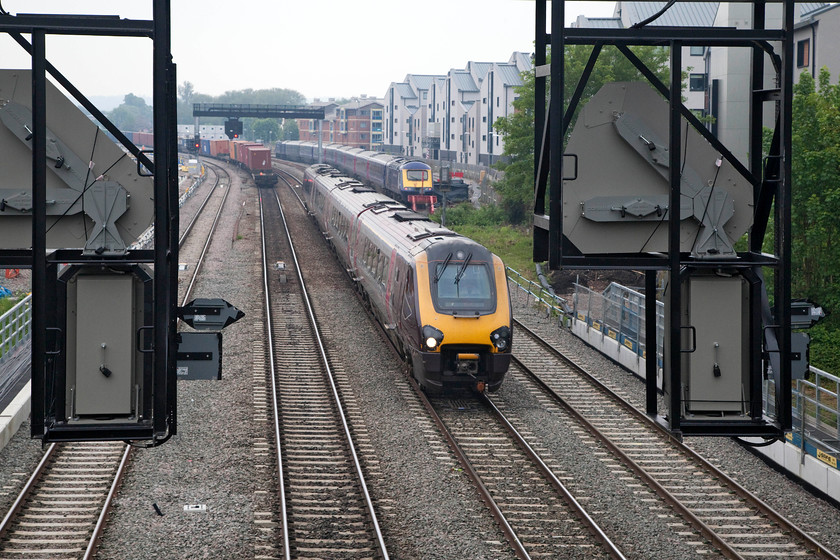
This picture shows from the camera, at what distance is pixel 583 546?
10562 mm

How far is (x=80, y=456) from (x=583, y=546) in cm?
747

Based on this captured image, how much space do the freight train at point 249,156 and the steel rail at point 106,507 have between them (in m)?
52.5

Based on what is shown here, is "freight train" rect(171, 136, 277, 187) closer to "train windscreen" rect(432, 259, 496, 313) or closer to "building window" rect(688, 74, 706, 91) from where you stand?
"building window" rect(688, 74, 706, 91)

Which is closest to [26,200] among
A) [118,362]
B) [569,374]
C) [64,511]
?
[118,362]

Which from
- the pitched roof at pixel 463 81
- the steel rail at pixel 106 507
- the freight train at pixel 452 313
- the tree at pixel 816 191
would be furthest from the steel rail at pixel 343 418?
the pitched roof at pixel 463 81

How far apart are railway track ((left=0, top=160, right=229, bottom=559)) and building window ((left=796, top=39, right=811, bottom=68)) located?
3401 centimetres

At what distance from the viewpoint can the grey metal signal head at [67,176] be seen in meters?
6.23

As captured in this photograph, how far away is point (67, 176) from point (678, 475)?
9823mm

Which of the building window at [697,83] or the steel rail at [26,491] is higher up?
the building window at [697,83]

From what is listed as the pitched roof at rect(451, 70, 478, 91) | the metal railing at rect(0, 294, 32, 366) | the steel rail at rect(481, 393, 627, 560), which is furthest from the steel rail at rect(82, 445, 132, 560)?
the pitched roof at rect(451, 70, 478, 91)

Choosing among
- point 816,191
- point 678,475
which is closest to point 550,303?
point 816,191

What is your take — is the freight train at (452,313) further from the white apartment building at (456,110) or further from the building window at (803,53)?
the white apartment building at (456,110)

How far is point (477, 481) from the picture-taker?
1253cm

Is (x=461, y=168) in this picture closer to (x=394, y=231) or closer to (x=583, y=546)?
(x=394, y=231)
